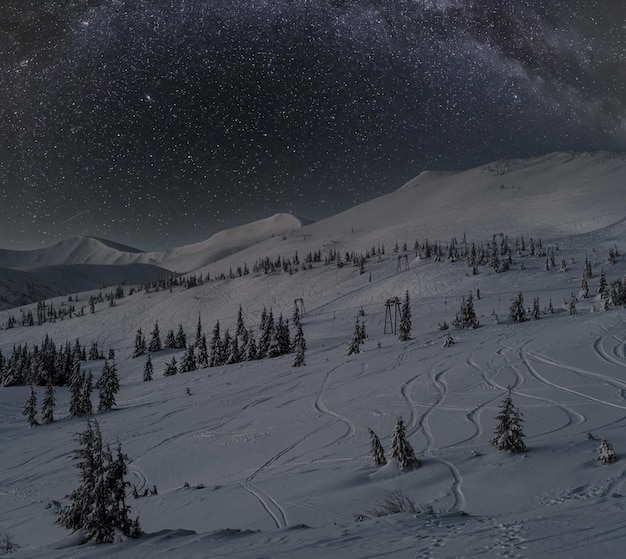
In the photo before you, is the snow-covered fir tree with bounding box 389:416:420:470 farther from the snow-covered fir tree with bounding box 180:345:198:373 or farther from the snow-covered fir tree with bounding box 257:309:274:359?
the snow-covered fir tree with bounding box 180:345:198:373

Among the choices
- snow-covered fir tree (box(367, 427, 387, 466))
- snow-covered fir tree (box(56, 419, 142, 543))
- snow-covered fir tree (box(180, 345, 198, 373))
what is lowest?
snow-covered fir tree (box(180, 345, 198, 373))

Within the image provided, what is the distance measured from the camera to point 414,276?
139500mm

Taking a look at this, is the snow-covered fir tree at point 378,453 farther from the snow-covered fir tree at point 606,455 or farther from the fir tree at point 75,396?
the fir tree at point 75,396

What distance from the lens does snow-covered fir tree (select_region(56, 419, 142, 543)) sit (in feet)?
35.8

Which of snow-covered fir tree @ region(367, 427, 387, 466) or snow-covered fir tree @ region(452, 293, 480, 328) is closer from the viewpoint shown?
snow-covered fir tree @ region(367, 427, 387, 466)

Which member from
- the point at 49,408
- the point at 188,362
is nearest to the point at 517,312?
the point at 188,362

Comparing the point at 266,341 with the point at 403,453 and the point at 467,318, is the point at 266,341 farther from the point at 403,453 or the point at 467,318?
the point at 403,453

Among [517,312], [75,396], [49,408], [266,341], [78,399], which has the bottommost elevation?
[49,408]

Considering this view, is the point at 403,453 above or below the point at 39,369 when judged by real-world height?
below

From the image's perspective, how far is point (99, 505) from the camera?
11.1 m

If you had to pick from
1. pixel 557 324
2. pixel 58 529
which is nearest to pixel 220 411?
pixel 58 529

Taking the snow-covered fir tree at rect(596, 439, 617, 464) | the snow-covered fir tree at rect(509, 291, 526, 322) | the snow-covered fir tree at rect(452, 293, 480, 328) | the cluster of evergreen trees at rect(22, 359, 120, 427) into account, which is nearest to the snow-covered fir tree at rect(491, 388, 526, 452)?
the snow-covered fir tree at rect(596, 439, 617, 464)

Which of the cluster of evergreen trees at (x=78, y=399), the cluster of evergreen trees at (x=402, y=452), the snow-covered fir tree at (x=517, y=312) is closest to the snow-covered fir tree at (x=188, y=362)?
the cluster of evergreen trees at (x=78, y=399)

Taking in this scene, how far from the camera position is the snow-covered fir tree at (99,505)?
10.9 meters
